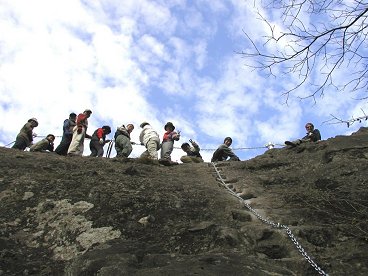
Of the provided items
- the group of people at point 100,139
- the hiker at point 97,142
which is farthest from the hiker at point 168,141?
the hiker at point 97,142

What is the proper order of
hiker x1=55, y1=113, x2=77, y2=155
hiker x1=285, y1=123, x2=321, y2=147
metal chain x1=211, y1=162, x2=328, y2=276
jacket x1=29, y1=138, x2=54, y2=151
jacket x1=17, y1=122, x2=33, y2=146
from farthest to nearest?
1. hiker x1=285, y1=123, x2=321, y2=147
2. jacket x1=17, y1=122, x2=33, y2=146
3. hiker x1=55, y1=113, x2=77, y2=155
4. jacket x1=29, y1=138, x2=54, y2=151
5. metal chain x1=211, y1=162, x2=328, y2=276

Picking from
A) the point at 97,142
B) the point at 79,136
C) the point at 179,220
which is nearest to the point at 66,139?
the point at 79,136

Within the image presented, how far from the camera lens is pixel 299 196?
26.1ft

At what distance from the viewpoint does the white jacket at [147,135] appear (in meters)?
13.7

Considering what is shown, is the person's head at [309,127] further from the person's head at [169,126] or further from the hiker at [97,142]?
the hiker at [97,142]

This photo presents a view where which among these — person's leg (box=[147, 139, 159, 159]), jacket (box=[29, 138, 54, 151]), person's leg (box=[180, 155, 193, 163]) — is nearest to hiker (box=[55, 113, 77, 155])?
jacket (box=[29, 138, 54, 151])

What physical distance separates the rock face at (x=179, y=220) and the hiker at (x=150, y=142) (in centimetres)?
313

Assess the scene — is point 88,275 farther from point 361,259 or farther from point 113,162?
point 113,162

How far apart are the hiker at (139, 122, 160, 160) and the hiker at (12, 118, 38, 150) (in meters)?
3.31

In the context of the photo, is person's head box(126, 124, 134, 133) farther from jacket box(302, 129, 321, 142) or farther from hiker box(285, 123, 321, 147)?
jacket box(302, 129, 321, 142)

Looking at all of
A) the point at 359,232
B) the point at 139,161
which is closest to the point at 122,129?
the point at 139,161

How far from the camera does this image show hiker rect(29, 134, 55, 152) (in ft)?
42.7

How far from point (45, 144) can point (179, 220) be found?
7.64 meters

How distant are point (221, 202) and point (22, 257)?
337 cm
